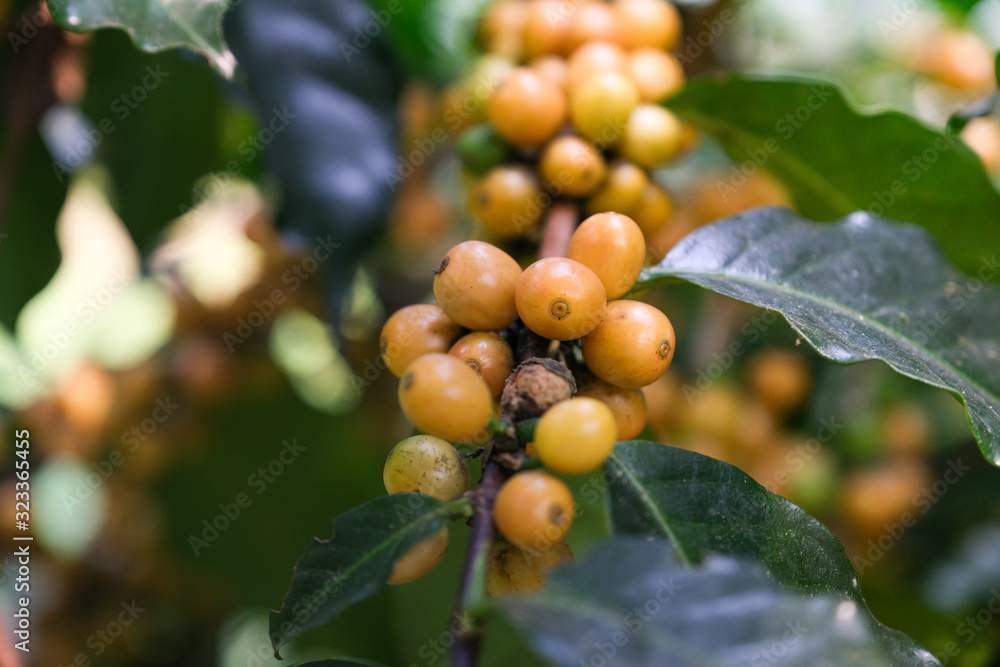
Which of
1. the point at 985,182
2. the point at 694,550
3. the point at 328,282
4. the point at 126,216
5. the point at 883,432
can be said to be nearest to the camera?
the point at 694,550

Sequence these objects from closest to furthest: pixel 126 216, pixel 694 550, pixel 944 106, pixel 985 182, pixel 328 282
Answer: pixel 694 550 < pixel 985 182 < pixel 328 282 < pixel 126 216 < pixel 944 106

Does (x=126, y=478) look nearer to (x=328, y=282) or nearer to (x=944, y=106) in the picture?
(x=328, y=282)

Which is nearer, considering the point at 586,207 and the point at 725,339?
the point at 586,207

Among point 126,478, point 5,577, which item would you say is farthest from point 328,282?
point 5,577

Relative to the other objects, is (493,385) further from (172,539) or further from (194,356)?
(172,539)

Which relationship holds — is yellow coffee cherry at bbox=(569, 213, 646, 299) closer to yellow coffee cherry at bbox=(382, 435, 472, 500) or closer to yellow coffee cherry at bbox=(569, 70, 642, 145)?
yellow coffee cherry at bbox=(382, 435, 472, 500)

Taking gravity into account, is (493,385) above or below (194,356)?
above

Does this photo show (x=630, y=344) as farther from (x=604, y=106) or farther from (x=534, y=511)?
(x=604, y=106)

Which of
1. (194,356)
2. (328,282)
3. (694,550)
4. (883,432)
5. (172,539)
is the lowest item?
(172,539)
